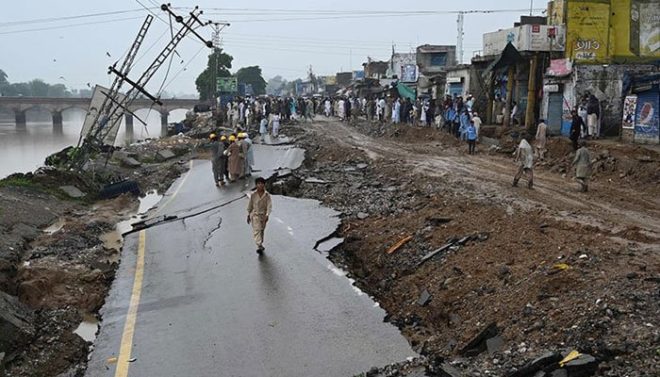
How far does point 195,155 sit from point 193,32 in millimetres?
6613

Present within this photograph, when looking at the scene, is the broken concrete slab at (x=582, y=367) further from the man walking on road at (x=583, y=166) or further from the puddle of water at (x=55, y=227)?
the puddle of water at (x=55, y=227)

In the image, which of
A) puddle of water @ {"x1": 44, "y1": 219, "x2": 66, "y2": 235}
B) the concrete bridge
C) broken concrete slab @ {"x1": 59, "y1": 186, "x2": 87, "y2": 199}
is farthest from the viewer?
the concrete bridge

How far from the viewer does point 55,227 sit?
16.0 meters

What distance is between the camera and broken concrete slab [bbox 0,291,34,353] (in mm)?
7184

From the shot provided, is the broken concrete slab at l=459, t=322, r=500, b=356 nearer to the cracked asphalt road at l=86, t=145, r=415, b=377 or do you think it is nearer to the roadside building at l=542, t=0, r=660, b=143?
the cracked asphalt road at l=86, t=145, r=415, b=377

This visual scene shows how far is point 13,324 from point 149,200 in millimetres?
13612

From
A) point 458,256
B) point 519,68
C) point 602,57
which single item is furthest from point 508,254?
point 519,68

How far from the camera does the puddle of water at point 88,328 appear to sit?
26.1 ft

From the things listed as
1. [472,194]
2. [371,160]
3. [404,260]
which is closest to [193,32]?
[371,160]

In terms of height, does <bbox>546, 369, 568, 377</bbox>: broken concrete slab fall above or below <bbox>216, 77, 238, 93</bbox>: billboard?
below

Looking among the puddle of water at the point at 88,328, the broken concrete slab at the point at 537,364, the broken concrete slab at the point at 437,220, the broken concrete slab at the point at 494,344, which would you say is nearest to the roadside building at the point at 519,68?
the broken concrete slab at the point at 437,220

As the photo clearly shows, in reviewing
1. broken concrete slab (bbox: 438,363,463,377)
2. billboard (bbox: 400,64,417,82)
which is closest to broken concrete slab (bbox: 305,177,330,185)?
broken concrete slab (bbox: 438,363,463,377)

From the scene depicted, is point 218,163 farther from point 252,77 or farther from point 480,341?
point 252,77

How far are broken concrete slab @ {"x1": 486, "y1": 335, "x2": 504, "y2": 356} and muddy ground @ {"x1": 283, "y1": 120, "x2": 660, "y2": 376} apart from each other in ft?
0.08
